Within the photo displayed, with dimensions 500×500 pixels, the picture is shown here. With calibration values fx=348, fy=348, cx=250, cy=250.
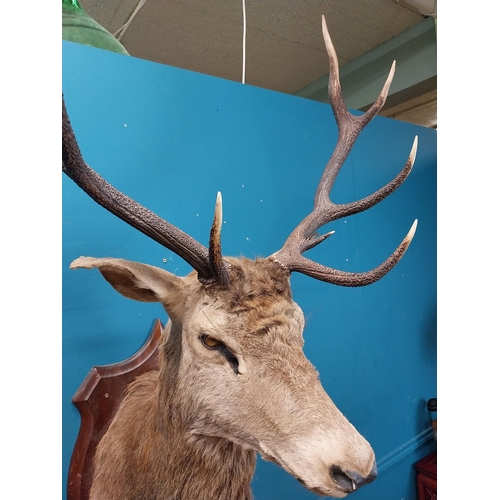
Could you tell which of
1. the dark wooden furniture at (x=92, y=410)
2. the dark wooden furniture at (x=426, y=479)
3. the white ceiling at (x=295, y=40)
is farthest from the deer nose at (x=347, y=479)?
the white ceiling at (x=295, y=40)

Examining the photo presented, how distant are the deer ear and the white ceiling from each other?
3.69 ft

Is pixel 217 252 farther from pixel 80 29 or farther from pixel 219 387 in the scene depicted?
pixel 80 29

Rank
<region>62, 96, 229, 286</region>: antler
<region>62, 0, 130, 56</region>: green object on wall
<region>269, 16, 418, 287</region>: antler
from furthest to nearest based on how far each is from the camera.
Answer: <region>62, 0, 130, 56</region>: green object on wall
<region>269, 16, 418, 287</region>: antler
<region>62, 96, 229, 286</region>: antler

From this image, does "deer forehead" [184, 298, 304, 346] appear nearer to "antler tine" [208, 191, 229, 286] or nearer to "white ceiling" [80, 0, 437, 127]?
"antler tine" [208, 191, 229, 286]

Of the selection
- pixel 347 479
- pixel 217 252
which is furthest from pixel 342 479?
pixel 217 252

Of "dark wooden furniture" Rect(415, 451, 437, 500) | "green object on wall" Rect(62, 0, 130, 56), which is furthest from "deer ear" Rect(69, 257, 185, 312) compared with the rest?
"dark wooden furniture" Rect(415, 451, 437, 500)

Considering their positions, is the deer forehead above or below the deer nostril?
above

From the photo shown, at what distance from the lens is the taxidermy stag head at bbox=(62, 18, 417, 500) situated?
53 centimetres

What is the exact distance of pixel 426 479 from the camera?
1.44 meters

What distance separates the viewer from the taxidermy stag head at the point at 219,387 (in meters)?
0.53

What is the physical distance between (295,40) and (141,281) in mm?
1391

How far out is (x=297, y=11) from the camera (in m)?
1.41

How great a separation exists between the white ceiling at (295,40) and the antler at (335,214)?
0.68 m

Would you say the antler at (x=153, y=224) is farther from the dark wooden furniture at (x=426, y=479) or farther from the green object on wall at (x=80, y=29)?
the dark wooden furniture at (x=426, y=479)
